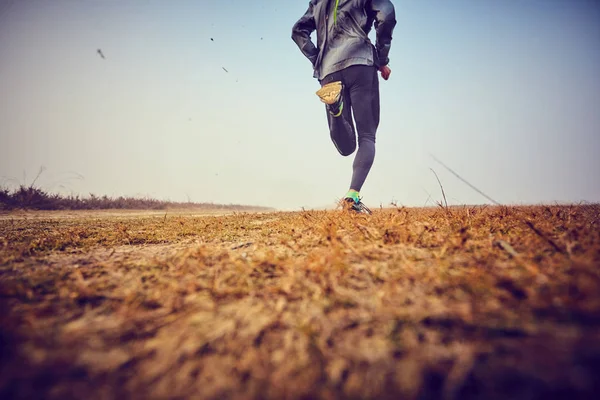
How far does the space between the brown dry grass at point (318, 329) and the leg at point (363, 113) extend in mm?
2501

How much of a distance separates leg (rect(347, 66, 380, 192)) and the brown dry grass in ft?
8.20

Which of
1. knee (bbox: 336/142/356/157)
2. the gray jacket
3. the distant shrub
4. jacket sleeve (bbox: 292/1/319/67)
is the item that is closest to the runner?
the gray jacket

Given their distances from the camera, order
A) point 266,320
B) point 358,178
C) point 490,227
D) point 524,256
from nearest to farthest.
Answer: point 266,320 → point 524,256 → point 490,227 → point 358,178

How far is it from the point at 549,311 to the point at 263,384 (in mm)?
742

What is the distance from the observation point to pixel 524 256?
1.09 metres

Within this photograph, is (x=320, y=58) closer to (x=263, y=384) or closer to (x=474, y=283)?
(x=474, y=283)

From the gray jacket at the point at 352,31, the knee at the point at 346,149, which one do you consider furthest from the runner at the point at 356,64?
the knee at the point at 346,149

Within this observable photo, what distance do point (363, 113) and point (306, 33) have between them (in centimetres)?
183

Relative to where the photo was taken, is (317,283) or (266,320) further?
(317,283)

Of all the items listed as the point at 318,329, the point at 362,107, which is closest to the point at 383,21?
the point at 362,107

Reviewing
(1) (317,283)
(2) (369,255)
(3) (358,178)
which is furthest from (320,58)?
(1) (317,283)

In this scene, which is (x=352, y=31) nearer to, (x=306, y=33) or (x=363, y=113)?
(x=306, y=33)

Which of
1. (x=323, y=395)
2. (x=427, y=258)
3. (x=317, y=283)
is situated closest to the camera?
(x=323, y=395)

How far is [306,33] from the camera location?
427 centimetres
